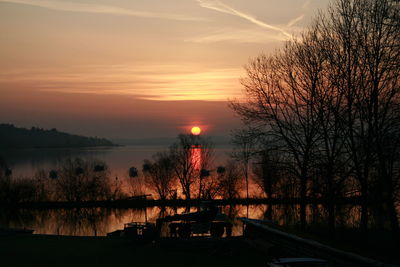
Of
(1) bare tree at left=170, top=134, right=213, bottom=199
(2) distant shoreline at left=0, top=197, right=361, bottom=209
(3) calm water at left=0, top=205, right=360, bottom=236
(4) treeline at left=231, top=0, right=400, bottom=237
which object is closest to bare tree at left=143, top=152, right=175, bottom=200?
(1) bare tree at left=170, top=134, right=213, bottom=199

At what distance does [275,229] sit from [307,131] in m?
12.8

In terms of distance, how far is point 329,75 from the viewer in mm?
26812

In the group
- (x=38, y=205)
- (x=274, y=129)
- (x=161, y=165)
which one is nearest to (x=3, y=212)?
(x=38, y=205)

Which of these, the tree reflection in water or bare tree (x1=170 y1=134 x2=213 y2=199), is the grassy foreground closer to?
the tree reflection in water

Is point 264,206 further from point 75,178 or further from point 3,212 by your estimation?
point 3,212

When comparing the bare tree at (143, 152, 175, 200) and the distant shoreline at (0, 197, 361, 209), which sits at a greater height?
the bare tree at (143, 152, 175, 200)

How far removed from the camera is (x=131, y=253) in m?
20.3

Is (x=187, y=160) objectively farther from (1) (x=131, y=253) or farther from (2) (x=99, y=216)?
(1) (x=131, y=253)

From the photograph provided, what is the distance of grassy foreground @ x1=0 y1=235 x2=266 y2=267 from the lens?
1819 cm

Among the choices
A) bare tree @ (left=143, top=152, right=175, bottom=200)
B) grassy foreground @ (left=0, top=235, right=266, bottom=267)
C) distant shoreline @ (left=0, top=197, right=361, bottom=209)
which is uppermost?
bare tree @ (left=143, top=152, right=175, bottom=200)

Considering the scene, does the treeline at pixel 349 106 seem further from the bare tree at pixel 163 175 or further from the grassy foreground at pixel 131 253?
the bare tree at pixel 163 175

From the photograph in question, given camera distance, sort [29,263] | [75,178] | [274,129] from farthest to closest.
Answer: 1. [75,178]
2. [274,129]
3. [29,263]

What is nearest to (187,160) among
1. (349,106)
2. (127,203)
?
(127,203)

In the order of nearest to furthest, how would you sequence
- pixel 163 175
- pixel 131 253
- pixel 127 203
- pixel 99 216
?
1. pixel 131 253
2. pixel 99 216
3. pixel 127 203
4. pixel 163 175
